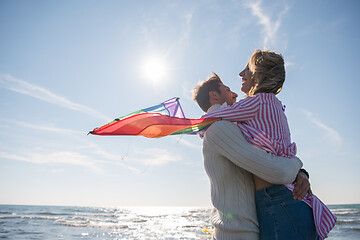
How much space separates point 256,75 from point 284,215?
98 cm

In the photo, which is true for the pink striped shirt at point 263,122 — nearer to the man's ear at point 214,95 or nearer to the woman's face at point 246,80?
the woman's face at point 246,80

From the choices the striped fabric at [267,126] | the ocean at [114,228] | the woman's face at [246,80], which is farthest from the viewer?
the ocean at [114,228]

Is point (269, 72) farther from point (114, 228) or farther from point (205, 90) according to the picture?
point (114, 228)

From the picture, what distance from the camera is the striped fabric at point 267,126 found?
5.27 feet

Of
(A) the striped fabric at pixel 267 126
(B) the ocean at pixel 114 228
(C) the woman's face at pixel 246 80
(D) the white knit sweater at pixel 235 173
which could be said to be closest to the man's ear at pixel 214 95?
(C) the woman's face at pixel 246 80

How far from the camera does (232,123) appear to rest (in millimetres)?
1683

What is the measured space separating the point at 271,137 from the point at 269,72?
510mm

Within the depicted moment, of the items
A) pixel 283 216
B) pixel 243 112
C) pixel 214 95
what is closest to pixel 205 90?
pixel 214 95

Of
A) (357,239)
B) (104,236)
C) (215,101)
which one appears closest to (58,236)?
(104,236)

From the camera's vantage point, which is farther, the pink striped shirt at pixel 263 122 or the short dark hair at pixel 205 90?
the short dark hair at pixel 205 90

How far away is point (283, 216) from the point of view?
1.51 meters

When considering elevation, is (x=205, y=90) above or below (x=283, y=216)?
above

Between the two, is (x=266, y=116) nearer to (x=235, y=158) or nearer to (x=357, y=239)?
(x=235, y=158)

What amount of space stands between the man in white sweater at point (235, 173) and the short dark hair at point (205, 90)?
0.82 meters
